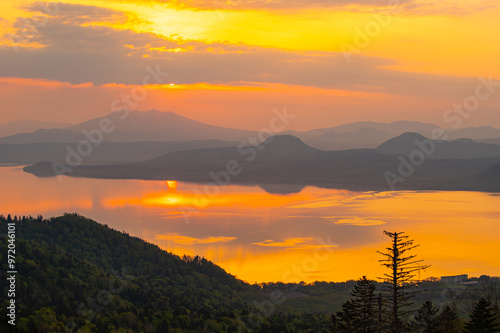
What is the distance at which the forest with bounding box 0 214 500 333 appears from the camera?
219 feet

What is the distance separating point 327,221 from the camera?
14875 cm

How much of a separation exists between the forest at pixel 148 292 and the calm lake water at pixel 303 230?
6.34 meters

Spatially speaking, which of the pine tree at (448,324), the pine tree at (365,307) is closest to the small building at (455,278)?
the pine tree at (448,324)

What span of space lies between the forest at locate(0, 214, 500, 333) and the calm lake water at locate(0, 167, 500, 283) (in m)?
6.34

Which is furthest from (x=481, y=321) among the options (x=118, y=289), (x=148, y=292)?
(x=148, y=292)

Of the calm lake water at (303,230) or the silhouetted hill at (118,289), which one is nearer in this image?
the silhouetted hill at (118,289)

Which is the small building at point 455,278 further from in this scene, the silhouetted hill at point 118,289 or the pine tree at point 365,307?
the pine tree at point 365,307

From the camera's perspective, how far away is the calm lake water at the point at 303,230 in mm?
103688

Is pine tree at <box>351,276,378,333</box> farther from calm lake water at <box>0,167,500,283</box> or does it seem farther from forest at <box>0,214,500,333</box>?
calm lake water at <box>0,167,500,283</box>

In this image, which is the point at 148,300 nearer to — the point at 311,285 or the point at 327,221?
the point at 311,285

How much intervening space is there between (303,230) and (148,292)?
58877mm

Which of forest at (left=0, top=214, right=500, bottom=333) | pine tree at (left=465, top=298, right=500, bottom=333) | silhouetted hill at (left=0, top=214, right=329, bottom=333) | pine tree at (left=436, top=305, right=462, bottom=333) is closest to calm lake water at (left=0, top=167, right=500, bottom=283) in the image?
forest at (left=0, top=214, right=500, bottom=333)

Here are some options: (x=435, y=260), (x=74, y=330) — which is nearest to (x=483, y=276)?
(x=435, y=260)

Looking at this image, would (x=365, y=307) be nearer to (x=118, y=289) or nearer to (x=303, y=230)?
(x=118, y=289)
